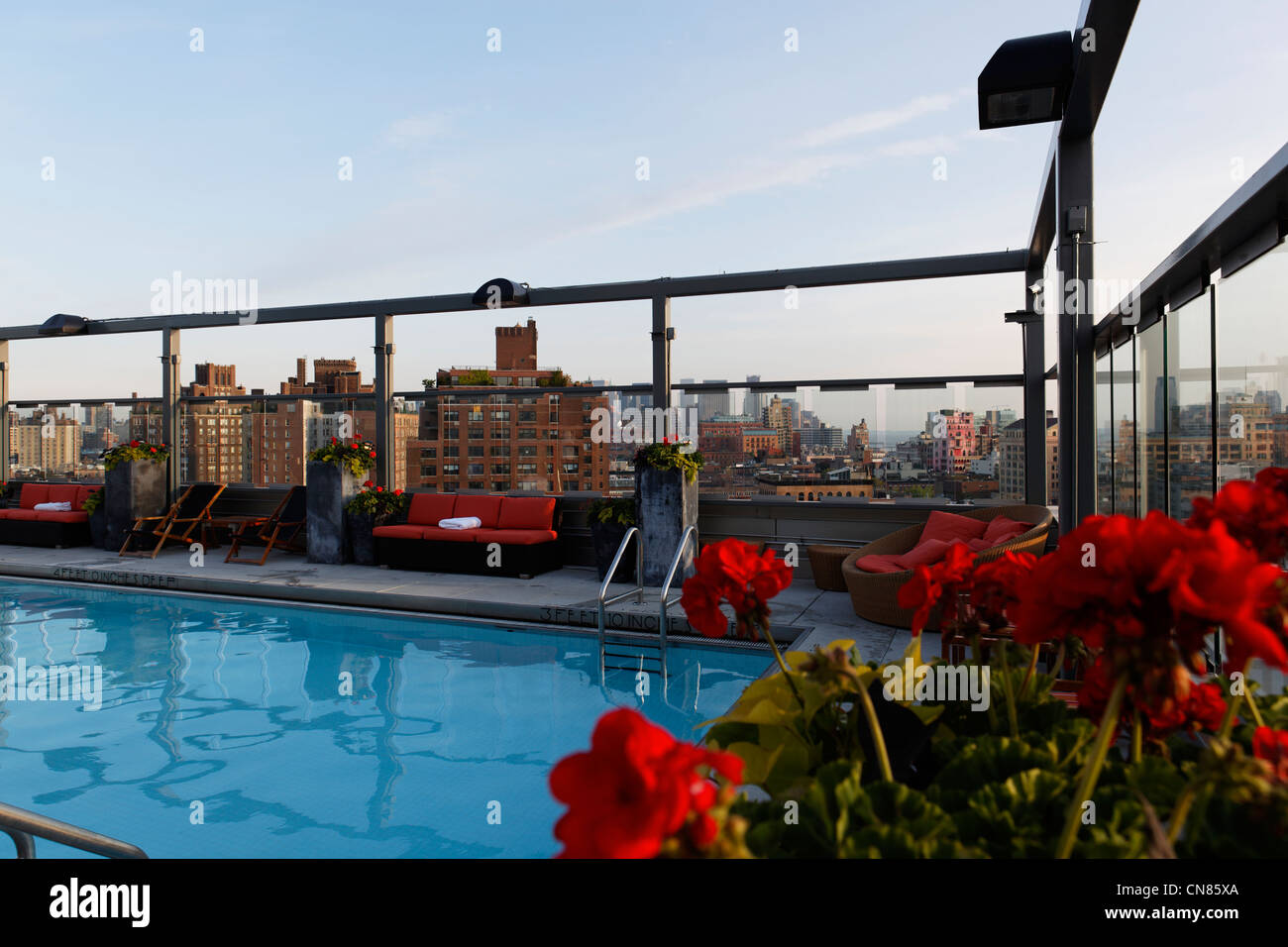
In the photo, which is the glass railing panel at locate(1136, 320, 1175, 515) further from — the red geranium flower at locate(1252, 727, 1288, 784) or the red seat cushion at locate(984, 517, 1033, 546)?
the red geranium flower at locate(1252, 727, 1288, 784)

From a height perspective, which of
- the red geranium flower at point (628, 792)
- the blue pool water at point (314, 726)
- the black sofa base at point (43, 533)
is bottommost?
the blue pool water at point (314, 726)

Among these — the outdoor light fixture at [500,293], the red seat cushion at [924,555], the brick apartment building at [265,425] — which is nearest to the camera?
the red seat cushion at [924,555]

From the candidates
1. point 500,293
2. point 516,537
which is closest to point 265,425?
point 500,293

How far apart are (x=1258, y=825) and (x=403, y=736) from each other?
4.10 metres

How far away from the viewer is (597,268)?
8.38 metres

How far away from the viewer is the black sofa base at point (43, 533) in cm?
986

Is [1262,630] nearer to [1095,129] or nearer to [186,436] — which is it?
Result: [1095,129]

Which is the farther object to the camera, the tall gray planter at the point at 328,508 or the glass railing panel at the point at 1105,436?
the tall gray planter at the point at 328,508

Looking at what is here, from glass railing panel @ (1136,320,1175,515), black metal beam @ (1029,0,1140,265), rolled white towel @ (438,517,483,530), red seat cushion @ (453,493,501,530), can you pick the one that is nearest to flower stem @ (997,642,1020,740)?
glass railing panel @ (1136,320,1175,515)

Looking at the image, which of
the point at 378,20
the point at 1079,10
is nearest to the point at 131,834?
the point at 1079,10

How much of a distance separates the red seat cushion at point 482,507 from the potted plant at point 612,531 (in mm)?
1340

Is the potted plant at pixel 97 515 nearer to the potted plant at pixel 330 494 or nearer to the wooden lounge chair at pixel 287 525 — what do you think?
the wooden lounge chair at pixel 287 525

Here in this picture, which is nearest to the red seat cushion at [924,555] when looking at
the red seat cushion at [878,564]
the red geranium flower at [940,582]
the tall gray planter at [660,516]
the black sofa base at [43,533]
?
the red seat cushion at [878,564]

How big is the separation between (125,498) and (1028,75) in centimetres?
1052
